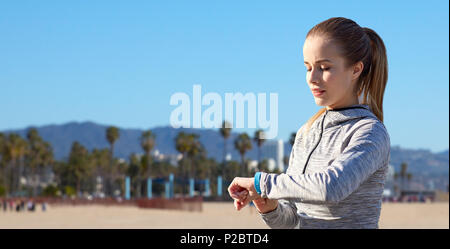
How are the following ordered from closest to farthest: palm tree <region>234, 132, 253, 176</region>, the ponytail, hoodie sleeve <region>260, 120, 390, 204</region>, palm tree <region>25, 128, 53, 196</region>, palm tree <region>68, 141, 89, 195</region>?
hoodie sleeve <region>260, 120, 390, 204</region> < the ponytail < palm tree <region>234, 132, 253, 176</region> < palm tree <region>25, 128, 53, 196</region> < palm tree <region>68, 141, 89, 195</region>

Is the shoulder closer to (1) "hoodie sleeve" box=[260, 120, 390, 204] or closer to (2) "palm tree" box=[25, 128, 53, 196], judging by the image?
(1) "hoodie sleeve" box=[260, 120, 390, 204]

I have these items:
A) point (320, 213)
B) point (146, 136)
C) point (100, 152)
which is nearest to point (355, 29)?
point (320, 213)

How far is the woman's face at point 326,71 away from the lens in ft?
6.36

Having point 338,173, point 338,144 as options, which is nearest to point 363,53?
point 338,144

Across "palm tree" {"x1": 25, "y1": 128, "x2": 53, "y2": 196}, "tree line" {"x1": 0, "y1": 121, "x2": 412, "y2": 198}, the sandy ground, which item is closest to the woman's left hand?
the sandy ground

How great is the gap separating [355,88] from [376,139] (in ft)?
Answer: 1.03

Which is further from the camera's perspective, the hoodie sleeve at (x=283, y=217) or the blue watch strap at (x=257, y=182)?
the hoodie sleeve at (x=283, y=217)

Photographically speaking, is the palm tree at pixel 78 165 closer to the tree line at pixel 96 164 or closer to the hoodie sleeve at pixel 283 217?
the tree line at pixel 96 164

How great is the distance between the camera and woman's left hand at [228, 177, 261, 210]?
183 cm

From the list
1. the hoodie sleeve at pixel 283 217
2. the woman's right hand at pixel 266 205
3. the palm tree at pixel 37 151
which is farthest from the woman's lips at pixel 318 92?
the palm tree at pixel 37 151

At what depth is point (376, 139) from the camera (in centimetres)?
183

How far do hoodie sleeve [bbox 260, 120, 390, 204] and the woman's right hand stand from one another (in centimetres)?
35
